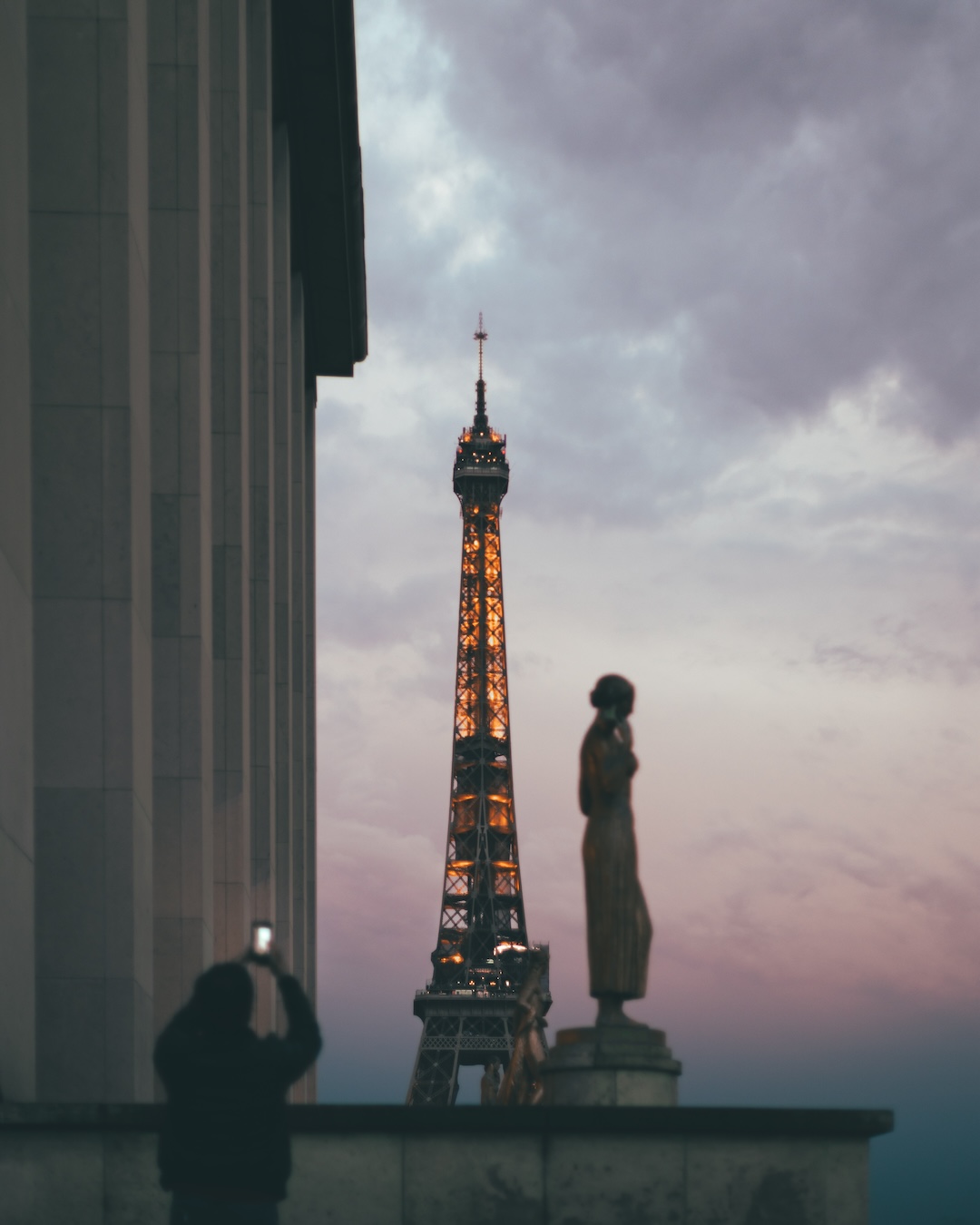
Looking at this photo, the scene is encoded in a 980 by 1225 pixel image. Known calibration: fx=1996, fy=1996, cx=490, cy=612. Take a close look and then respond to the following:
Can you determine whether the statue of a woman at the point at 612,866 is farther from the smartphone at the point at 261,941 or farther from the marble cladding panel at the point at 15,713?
the smartphone at the point at 261,941

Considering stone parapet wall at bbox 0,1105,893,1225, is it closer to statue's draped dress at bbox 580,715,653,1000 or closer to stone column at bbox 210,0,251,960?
statue's draped dress at bbox 580,715,653,1000

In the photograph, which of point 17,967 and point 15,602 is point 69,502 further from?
point 17,967

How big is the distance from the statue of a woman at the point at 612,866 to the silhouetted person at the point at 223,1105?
7577 mm

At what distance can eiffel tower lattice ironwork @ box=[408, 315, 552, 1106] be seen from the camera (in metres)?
115

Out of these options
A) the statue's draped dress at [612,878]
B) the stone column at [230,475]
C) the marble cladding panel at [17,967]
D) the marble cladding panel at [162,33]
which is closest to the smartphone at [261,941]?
the statue's draped dress at [612,878]

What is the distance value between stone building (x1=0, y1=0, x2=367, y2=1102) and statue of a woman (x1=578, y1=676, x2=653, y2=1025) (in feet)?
14.5

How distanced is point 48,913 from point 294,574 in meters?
25.7

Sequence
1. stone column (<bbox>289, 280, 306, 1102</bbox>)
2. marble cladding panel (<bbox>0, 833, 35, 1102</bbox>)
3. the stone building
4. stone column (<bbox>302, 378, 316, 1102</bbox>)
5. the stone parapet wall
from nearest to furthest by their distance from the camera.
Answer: the stone parapet wall < marble cladding panel (<bbox>0, 833, 35, 1102</bbox>) < the stone building < stone column (<bbox>289, 280, 306, 1102</bbox>) < stone column (<bbox>302, 378, 316, 1102</bbox>)

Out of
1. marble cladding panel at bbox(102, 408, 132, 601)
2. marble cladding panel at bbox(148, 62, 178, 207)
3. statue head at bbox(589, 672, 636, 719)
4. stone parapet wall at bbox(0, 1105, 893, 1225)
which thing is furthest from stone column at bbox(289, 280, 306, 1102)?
stone parapet wall at bbox(0, 1105, 893, 1225)

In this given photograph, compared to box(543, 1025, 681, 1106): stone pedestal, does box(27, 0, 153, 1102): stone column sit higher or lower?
higher

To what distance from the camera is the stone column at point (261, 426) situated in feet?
110

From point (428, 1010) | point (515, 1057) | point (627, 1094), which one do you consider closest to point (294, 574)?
point (515, 1057)

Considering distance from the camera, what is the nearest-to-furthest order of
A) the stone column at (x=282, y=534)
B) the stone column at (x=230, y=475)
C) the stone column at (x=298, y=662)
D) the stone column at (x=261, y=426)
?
the stone column at (x=230, y=475) → the stone column at (x=261, y=426) → the stone column at (x=282, y=534) → the stone column at (x=298, y=662)

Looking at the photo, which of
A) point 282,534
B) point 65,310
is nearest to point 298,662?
point 282,534
